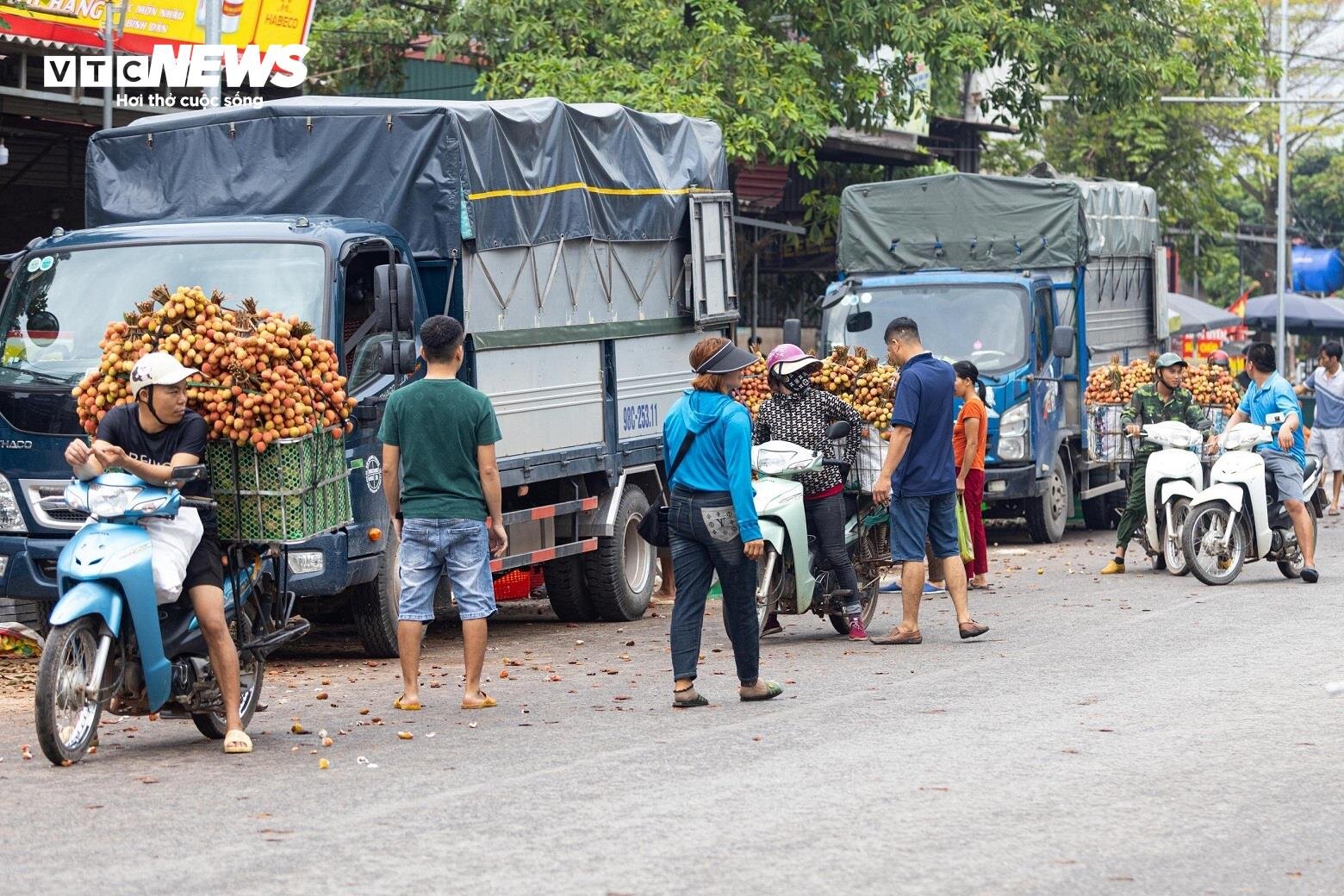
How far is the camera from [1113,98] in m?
25.9

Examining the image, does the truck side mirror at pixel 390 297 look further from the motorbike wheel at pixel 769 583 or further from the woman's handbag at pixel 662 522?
the motorbike wheel at pixel 769 583

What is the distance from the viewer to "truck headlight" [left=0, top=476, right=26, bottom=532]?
1036 centimetres

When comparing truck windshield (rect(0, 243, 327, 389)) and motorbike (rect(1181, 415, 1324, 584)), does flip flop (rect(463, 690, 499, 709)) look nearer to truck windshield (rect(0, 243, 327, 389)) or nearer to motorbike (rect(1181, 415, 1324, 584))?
truck windshield (rect(0, 243, 327, 389))

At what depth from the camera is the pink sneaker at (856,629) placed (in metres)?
12.2

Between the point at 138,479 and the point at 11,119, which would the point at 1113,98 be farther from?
the point at 138,479

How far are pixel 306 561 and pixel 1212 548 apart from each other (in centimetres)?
745

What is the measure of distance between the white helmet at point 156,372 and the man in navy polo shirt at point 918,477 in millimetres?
4902

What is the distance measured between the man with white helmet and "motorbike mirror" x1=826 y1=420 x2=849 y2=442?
14.9 ft

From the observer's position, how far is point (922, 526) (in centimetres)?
1183

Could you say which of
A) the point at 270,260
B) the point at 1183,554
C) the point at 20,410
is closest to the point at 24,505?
the point at 20,410

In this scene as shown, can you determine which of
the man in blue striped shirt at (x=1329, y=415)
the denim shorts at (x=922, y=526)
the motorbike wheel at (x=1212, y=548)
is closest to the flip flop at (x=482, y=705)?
the denim shorts at (x=922, y=526)

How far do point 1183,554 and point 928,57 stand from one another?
9738mm

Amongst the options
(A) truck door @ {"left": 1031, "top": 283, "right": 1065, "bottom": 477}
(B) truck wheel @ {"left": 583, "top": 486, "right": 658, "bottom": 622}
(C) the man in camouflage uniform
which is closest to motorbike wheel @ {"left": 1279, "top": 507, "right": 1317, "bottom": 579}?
(C) the man in camouflage uniform

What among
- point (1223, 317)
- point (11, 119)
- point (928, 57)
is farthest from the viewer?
point (1223, 317)
